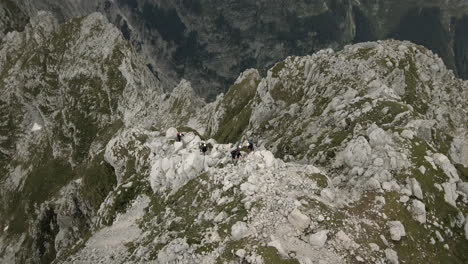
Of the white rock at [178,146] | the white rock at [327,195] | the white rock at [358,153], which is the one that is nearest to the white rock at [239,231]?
the white rock at [327,195]

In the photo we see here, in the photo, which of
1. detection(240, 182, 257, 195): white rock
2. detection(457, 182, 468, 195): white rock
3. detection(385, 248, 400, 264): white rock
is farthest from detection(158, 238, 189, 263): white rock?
detection(457, 182, 468, 195): white rock

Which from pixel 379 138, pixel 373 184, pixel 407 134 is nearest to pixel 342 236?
pixel 373 184

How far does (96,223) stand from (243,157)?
33681mm

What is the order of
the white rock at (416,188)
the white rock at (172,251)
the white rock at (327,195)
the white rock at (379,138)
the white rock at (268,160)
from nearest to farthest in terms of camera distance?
1. the white rock at (172,251)
2. the white rock at (327,195)
3. the white rock at (416,188)
4. the white rock at (268,160)
5. the white rock at (379,138)

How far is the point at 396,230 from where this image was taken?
37000 millimetres

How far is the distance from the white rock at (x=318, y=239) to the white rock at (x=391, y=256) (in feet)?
18.3

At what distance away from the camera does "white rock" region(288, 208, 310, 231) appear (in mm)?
35719

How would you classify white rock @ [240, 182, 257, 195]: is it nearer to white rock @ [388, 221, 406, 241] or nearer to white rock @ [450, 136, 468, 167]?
white rock @ [388, 221, 406, 241]

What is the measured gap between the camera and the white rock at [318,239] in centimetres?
3438

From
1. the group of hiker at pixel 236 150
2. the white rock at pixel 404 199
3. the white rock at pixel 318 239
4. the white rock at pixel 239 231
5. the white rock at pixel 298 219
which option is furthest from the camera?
the group of hiker at pixel 236 150

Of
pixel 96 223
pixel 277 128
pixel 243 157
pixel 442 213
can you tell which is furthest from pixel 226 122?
pixel 442 213

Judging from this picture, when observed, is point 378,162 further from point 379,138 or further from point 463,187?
point 463,187

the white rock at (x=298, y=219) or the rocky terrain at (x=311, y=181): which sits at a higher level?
the white rock at (x=298, y=219)

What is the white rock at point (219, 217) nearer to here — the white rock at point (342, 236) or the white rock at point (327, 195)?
the white rock at point (327, 195)
